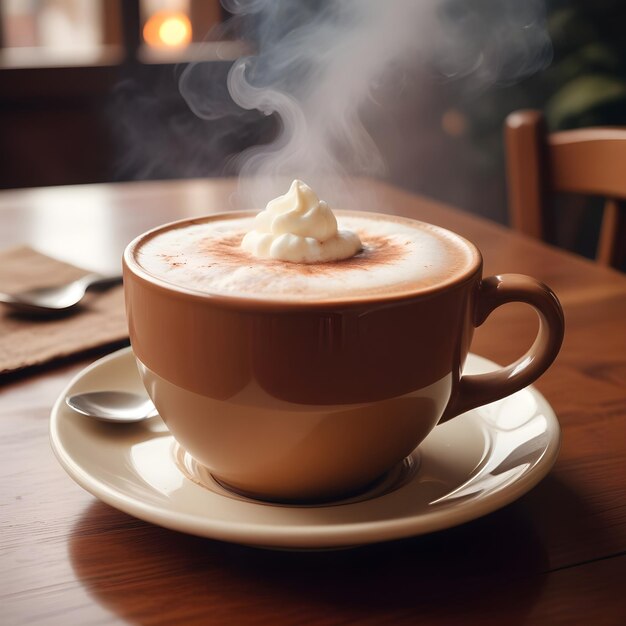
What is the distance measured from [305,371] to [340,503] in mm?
103

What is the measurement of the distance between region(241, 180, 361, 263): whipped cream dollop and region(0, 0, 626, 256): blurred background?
7.46 feet

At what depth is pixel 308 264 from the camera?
565 mm

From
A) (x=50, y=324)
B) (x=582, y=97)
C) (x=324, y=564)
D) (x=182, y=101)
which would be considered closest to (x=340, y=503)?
(x=324, y=564)

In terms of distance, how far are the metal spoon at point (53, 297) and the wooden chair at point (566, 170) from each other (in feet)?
2.37

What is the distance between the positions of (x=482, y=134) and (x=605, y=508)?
258 cm

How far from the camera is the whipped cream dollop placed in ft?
1.87

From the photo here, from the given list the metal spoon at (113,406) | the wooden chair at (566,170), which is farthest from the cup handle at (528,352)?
the wooden chair at (566,170)

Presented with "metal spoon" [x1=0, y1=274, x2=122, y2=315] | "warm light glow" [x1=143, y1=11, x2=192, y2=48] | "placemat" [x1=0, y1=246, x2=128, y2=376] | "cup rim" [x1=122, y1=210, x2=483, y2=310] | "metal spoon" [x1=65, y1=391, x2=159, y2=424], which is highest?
"warm light glow" [x1=143, y1=11, x2=192, y2=48]

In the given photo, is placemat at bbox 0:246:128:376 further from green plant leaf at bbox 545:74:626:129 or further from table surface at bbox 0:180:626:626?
green plant leaf at bbox 545:74:626:129

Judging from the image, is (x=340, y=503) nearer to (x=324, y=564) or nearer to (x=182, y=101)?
(x=324, y=564)

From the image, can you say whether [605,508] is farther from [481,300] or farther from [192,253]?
[192,253]

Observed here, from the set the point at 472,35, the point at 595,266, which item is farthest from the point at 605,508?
the point at 472,35

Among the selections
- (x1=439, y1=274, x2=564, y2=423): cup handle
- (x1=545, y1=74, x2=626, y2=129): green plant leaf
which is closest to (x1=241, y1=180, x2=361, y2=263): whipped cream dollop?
(x1=439, y1=274, x2=564, y2=423): cup handle

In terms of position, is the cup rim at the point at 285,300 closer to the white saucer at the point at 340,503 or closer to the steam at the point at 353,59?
the white saucer at the point at 340,503
